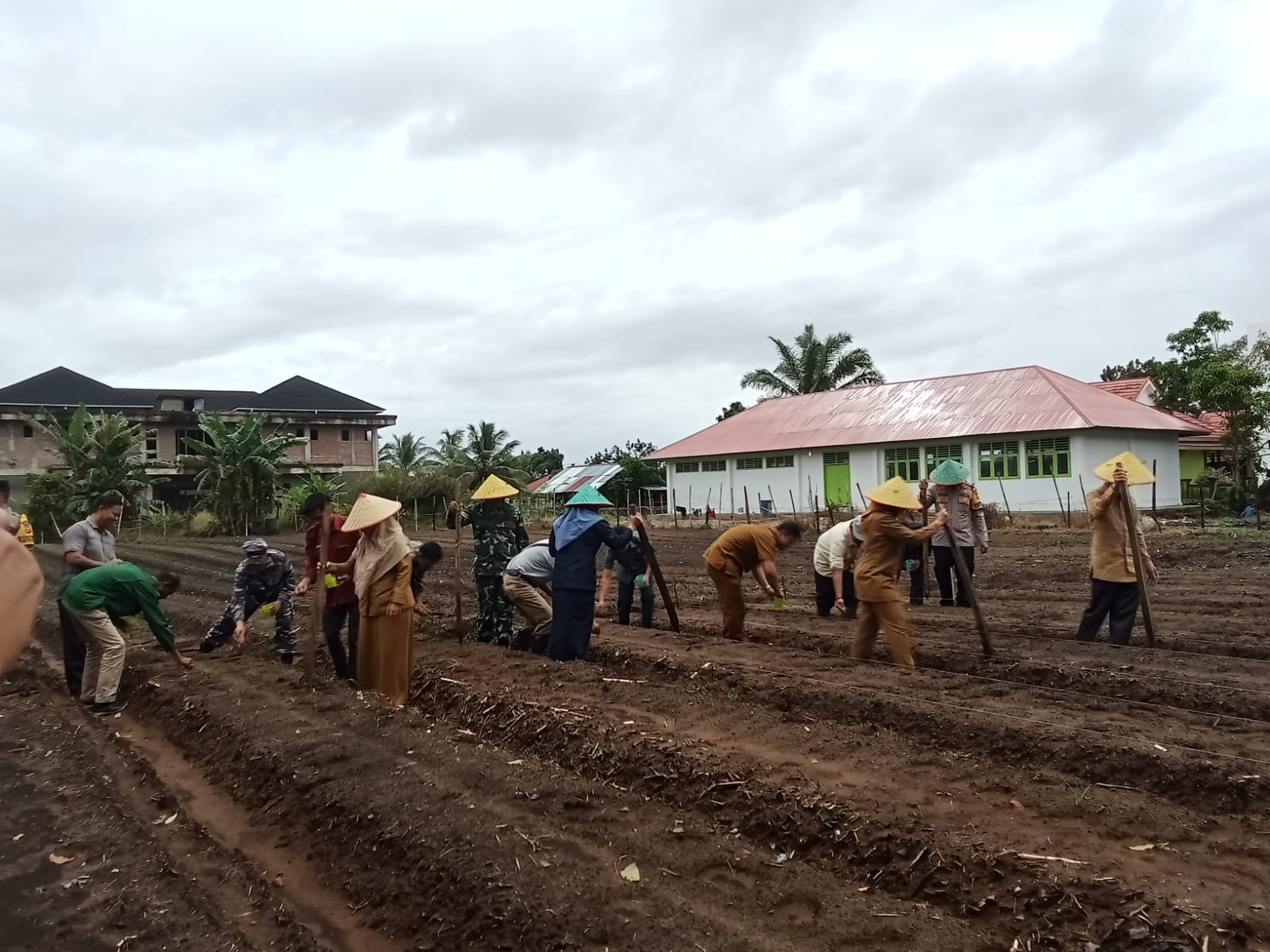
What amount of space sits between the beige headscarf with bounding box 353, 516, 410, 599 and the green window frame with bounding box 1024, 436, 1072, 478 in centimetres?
2155

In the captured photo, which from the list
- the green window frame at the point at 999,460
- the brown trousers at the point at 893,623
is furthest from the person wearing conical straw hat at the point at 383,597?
the green window frame at the point at 999,460

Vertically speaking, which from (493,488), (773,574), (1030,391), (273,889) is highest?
(1030,391)

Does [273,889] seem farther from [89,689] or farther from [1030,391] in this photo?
[1030,391]

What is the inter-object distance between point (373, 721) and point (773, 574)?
12.1ft

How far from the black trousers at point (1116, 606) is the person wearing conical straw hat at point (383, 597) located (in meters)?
5.35

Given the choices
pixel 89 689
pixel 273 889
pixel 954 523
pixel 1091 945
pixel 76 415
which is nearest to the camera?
pixel 1091 945

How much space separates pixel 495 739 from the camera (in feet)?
18.8

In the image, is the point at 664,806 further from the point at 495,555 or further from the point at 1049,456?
the point at 1049,456

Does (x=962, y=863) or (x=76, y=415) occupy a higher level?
(x=76, y=415)

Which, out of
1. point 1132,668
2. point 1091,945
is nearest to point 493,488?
point 1132,668

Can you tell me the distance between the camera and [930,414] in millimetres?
27625

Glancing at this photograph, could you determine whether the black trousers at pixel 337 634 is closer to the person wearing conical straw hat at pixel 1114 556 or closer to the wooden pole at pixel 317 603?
the wooden pole at pixel 317 603

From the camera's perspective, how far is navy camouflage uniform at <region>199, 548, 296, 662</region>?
8039 millimetres

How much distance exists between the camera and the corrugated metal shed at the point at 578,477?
4428 centimetres
